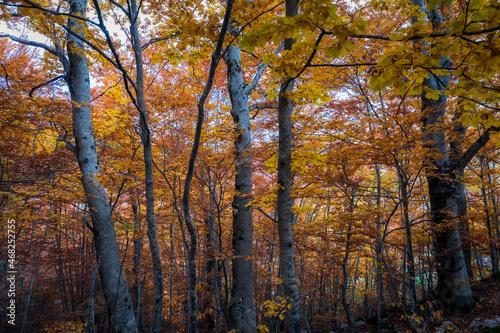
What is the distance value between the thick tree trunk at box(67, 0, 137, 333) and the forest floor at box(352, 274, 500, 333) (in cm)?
473

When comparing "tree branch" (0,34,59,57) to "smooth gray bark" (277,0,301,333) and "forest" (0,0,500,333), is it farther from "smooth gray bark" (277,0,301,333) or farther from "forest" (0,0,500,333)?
"smooth gray bark" (277,0,301,333)

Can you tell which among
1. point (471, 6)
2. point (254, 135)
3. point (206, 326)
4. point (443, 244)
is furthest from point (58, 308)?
point (471, 6)

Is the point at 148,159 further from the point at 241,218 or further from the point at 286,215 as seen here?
the point at 241,218

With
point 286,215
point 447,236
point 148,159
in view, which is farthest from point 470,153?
point 148,159

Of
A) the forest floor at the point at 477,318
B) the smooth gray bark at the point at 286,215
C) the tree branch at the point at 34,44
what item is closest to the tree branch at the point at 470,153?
the forest floor at the point at 477,318

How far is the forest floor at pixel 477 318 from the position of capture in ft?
11.8

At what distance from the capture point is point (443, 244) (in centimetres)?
457

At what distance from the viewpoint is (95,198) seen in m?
4.45

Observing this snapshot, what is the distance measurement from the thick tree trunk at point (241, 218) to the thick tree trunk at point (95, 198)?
203 centimetres

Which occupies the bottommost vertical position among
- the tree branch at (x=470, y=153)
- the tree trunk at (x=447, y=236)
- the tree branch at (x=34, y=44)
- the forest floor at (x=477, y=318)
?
the forest floor at (x=477, y=318)

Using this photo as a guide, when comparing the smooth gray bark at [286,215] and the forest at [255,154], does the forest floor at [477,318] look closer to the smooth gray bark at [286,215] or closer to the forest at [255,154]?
the forest at [255,154]

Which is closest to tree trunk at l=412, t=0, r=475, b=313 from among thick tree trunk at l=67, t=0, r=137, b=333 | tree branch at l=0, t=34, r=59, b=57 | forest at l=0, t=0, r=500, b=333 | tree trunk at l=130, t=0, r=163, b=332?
forest at l=0, t=0, r=500, b=333

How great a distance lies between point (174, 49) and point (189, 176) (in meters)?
1.97

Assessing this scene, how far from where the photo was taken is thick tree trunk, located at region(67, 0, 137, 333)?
4223 mm
